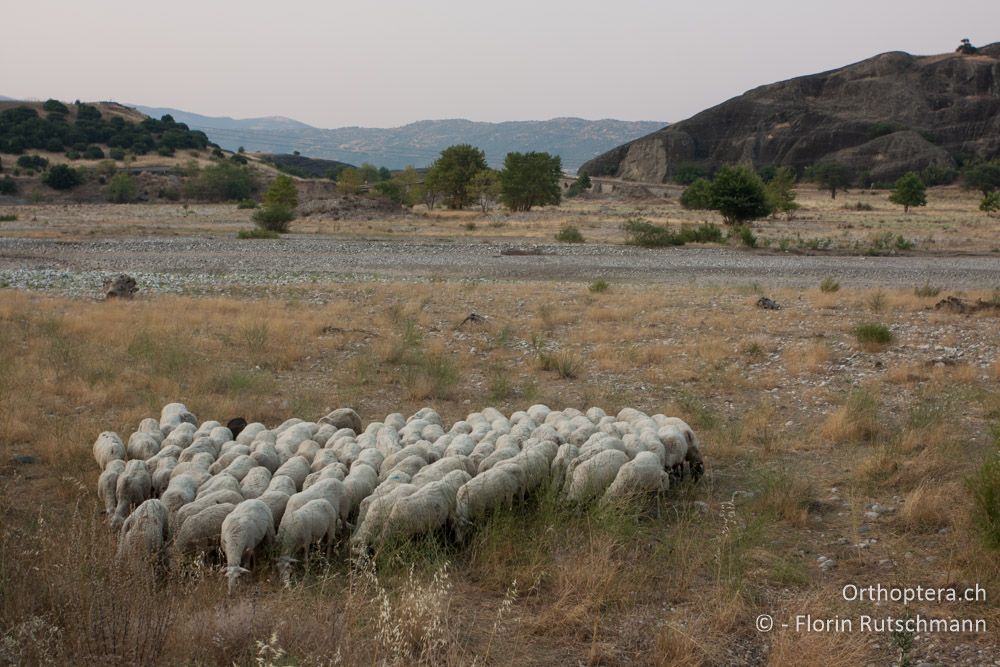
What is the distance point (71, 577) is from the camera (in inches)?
180

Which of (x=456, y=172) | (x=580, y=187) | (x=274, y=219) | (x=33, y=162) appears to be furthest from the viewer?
(x=580, y=187)

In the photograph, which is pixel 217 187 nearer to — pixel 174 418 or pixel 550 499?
pixel 174 418

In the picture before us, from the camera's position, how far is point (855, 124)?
4845 inches

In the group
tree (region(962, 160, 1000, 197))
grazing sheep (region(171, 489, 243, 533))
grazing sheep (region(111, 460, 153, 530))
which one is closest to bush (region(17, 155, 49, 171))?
→ grazing sheep (region(111, 460, 153, 530))

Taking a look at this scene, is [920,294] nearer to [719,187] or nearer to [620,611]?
[620,611]

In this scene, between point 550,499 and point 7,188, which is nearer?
point 550,499

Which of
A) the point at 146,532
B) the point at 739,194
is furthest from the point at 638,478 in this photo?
the point at 739,194

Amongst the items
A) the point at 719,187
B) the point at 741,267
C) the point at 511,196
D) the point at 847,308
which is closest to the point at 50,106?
the point at 511,196

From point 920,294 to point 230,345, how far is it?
49.9 feet

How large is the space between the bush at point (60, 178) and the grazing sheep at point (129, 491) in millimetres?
80448

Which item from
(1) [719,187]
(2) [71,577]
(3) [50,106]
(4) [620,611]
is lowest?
(4) [620,611]

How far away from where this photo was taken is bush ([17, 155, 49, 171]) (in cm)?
8288

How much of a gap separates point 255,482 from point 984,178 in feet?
312

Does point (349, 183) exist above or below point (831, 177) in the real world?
below
